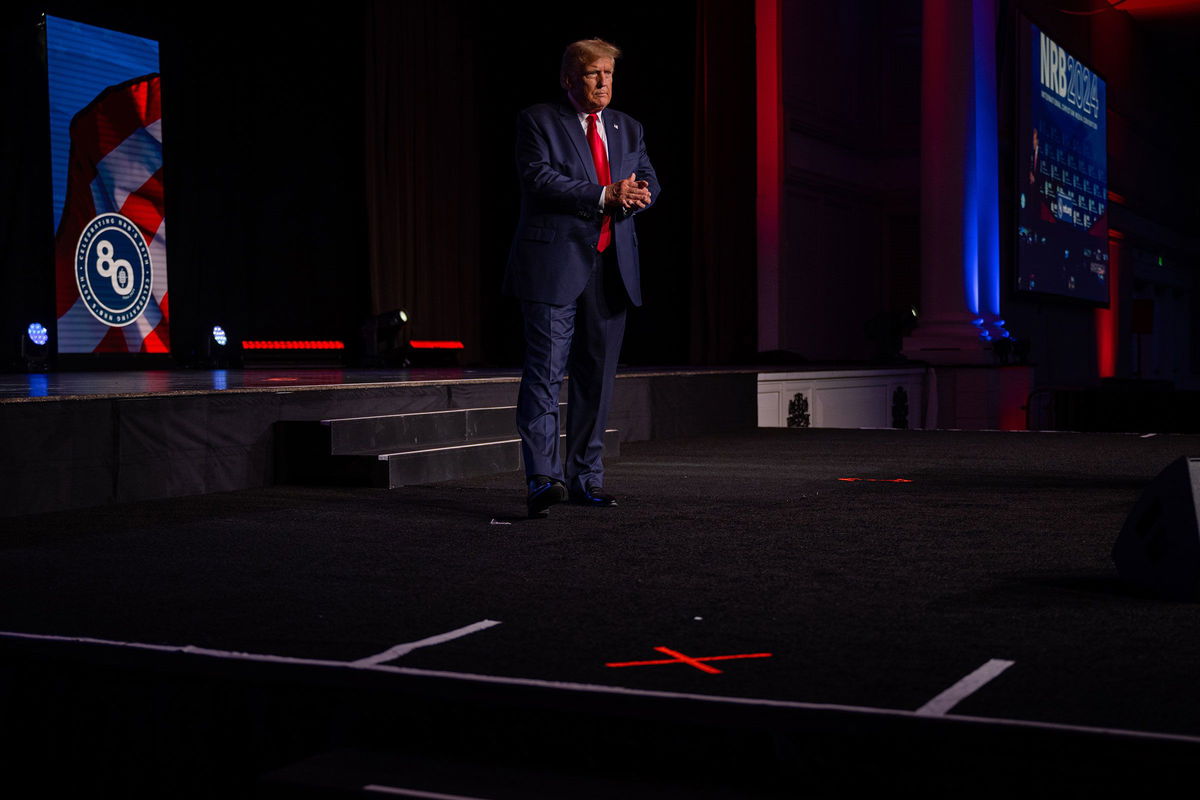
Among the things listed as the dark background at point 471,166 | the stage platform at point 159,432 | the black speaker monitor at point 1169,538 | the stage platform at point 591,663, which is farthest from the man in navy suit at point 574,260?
the dark background at point 471,166

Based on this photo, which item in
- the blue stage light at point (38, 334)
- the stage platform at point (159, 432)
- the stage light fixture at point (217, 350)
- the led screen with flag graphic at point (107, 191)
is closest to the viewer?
the stage platform at point (159, 432)

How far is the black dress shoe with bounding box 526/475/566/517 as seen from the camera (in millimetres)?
2963

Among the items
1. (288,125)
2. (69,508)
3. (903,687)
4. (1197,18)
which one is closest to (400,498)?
(69,508)

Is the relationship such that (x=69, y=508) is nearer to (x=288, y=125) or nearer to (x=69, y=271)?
(x=69, y=271)

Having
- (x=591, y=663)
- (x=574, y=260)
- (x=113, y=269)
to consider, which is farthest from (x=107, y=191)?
(x=591, y=663)

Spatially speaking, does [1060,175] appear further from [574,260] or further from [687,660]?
[687,660]

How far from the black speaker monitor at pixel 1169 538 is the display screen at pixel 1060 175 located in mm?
9720

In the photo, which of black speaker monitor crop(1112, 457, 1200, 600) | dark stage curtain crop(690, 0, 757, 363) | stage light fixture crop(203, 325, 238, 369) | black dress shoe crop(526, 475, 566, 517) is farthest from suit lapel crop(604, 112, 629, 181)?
dark stage curtain crop(690, 0, 757, 363)

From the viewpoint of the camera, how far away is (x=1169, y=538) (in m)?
1.93

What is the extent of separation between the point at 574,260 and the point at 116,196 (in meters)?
5.45

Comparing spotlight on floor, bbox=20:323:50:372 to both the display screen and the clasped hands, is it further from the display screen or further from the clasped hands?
the display screen

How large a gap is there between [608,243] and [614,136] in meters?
0.29

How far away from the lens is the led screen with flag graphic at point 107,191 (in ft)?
23.7

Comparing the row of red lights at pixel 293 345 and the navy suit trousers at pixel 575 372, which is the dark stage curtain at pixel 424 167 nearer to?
the row of red lights at pixel 293 345
